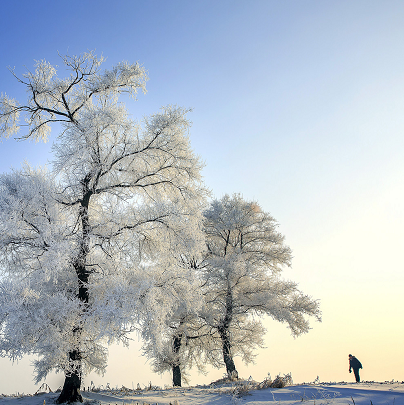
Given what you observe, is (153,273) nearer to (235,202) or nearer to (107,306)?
(107,306)

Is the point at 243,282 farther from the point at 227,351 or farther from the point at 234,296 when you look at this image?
the point at 227,351

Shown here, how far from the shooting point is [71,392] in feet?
31.2

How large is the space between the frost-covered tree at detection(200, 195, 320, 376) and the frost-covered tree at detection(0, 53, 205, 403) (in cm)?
537

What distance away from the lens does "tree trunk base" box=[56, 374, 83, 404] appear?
9445 mm

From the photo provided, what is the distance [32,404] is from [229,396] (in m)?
5.60

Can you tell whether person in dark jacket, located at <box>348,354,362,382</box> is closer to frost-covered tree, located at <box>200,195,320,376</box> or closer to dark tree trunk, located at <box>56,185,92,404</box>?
frost-covered tree, located at <box>200,195,320,376</box>

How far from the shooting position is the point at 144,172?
11.6 m

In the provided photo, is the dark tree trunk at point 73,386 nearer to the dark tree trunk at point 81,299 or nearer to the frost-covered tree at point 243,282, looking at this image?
the dark tree trunk at point 81,299

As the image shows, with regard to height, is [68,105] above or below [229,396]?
above

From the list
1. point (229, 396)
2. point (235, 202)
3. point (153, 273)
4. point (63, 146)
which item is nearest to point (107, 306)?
point (153, 273)

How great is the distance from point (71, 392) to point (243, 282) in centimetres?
962

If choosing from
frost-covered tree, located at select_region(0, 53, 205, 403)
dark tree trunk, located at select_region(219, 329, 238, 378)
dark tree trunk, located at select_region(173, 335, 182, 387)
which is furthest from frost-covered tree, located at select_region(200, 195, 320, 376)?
frost-covered tree, located at select_region(0, 53, 205, 403)

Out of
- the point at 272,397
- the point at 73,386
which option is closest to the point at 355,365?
the point at 272,397

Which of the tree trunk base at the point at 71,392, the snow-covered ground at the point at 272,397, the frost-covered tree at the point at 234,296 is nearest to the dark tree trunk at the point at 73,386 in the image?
the tree trunk base at the point at 71,392
